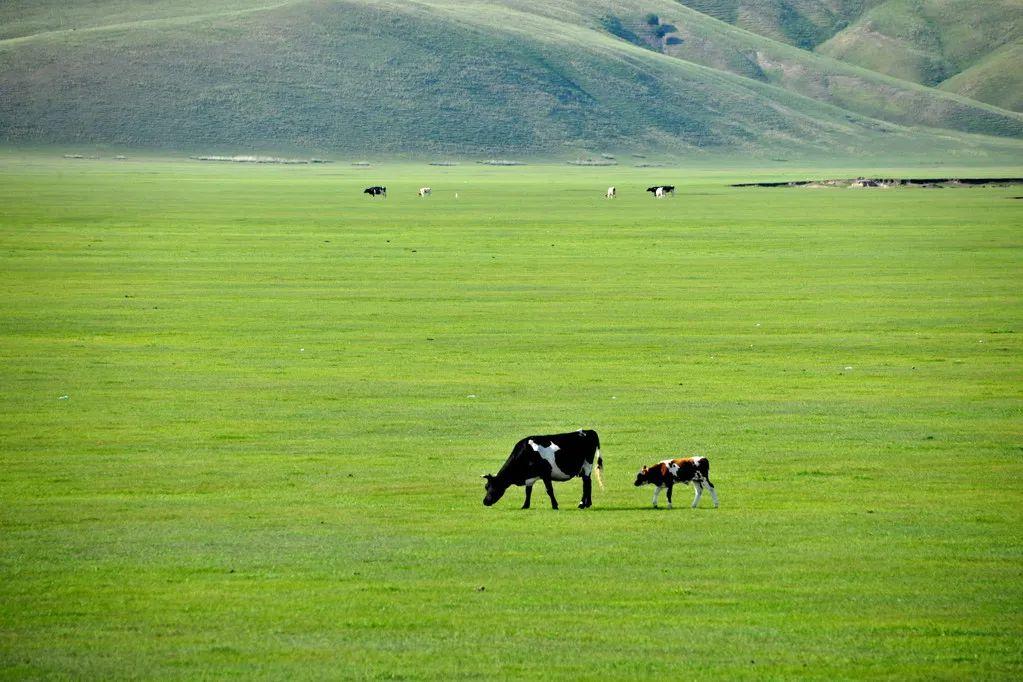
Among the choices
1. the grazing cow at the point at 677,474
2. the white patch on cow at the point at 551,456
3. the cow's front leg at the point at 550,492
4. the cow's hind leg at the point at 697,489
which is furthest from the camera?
the cow's hind leg at the point at 697,489

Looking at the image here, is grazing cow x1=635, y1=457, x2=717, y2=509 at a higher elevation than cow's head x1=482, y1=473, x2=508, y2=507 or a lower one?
higher

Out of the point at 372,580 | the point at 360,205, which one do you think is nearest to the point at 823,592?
the point at 372,580

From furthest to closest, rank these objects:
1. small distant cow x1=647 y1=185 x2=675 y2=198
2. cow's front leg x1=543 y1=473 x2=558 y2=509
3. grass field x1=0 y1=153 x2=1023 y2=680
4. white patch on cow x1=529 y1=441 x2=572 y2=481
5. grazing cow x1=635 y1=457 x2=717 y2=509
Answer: small distant cow x1=647 y1=185 x2=675 y2=198 → grazing cow x1=635 y1=457 x2=717 y2=509 → cow's front leg x1=543 y1=473 x2=558 y2=509 → white patch on cow x1=529 y1=441 x2=572 y2=481 → grass field x1=0 y1=153 x2=1023 y2=680

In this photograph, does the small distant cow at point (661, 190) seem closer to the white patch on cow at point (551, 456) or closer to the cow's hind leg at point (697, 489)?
the cow's hind leg at point (697, 489)

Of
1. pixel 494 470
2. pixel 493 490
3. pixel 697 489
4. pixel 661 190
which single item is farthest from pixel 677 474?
pixel 661 190

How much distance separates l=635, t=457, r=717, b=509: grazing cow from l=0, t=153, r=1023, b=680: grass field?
372mm

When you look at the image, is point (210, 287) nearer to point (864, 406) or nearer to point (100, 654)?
point (864, 406)

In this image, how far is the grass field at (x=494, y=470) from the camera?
1305cm

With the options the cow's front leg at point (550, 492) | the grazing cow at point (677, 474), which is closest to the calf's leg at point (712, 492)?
the grazing cow at point (677, 474)

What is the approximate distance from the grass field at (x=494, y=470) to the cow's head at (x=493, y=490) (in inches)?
10.8

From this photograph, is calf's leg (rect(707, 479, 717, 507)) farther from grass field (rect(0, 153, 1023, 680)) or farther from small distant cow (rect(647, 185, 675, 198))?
small distant cow (rect(647, 185, 675, 198))

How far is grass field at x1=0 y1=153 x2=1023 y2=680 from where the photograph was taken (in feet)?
42.8

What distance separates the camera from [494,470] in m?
20.1

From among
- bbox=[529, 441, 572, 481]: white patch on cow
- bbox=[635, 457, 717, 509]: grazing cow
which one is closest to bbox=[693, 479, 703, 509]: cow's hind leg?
bbox=[635, 457, 717, 509]: grazing cow
